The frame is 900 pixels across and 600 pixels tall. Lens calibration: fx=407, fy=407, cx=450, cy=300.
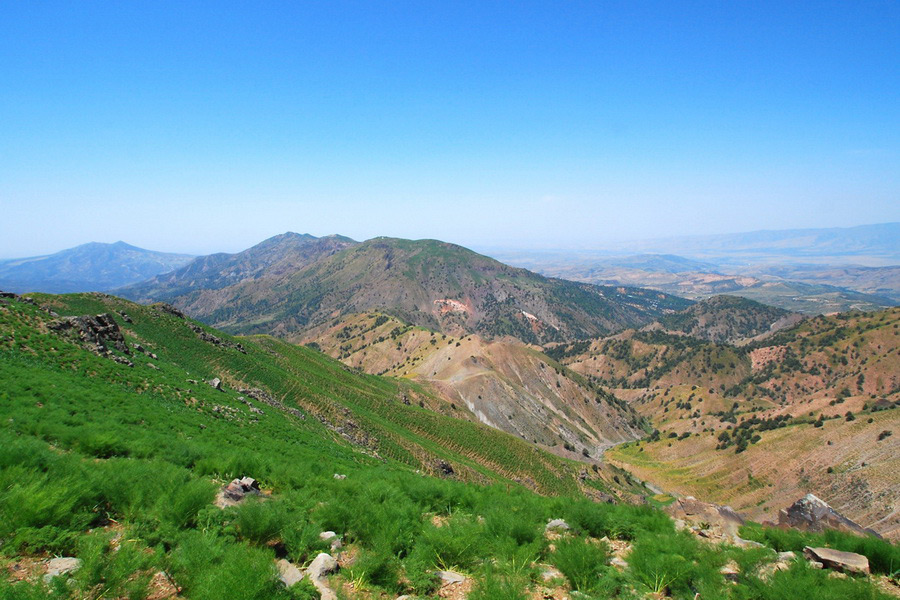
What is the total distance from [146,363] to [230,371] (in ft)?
34.0

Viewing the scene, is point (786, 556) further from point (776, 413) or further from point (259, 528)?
point (776, 413)

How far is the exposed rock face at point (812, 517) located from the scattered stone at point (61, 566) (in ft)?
74.9

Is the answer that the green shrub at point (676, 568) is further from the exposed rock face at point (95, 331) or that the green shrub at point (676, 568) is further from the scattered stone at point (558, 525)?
the exposed rock face at point (95, 331)

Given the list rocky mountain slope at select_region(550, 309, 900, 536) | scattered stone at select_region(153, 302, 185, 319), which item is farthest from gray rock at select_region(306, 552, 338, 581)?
scattered stone at select_region(153, 302, 185, 319)

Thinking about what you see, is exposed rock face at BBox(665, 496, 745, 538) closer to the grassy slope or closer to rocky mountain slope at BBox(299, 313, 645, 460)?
the grassy slope

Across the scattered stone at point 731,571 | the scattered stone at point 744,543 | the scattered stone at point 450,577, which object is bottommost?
the scattered stone at point 744,543

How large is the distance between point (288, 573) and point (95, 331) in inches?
1372

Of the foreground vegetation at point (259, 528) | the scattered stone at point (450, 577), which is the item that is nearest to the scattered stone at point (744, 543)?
the foreground vegetation at point (259, 528)

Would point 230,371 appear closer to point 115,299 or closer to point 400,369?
point 115,299

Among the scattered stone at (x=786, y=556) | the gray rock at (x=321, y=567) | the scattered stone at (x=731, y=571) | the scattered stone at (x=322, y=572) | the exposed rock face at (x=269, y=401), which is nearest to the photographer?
the scattered stone at (x=322, y=572)

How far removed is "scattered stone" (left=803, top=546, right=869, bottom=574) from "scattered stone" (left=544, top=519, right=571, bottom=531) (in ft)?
20.0

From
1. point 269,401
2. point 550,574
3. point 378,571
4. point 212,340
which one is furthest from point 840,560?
point 212,340

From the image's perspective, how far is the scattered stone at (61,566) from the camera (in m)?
6.21

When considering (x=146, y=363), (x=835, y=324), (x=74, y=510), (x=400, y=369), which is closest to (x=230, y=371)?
(x=146, y=363)
